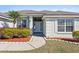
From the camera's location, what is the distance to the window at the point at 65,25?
17.4 metres

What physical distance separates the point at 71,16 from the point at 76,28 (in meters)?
1.20

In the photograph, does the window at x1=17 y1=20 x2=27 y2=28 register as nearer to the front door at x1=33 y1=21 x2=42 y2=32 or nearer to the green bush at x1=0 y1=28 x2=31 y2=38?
the green bush at x1=0 y1=28 x2=31 y2=38

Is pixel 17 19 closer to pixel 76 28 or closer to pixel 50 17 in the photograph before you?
pixel 50 17

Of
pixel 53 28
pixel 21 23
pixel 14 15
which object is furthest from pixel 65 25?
pixel 14 15

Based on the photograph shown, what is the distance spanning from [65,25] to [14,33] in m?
4.40

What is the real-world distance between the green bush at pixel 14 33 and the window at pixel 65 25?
9.73ft

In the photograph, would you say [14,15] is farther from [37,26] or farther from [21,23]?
[37,26]

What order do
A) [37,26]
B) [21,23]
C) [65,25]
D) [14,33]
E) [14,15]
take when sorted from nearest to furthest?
[14,33], [14,15], [21,23], [65,25], [37,26]

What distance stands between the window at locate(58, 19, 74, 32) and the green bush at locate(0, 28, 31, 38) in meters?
2.97

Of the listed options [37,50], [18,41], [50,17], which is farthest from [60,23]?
[37,50]

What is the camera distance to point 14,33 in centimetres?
1577

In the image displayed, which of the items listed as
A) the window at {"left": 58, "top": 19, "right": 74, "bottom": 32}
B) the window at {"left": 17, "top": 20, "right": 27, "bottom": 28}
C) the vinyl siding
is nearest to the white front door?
the vinyl siding

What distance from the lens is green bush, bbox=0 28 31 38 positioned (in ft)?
50.9

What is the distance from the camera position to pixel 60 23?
17.4 metres
